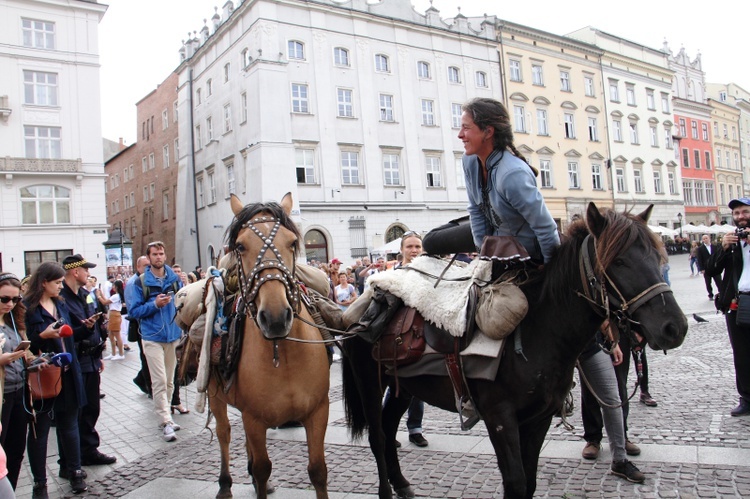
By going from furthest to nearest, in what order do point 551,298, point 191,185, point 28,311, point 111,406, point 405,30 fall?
point 191,185 < point 405,30 < point 111,406 < point 28,311 < point 551,298

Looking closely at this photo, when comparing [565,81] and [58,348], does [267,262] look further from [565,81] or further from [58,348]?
[565,81]

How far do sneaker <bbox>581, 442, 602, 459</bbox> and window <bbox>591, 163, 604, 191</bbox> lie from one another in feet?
138

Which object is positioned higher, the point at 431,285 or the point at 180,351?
the point at 431,285

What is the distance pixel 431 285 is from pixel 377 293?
45 cm

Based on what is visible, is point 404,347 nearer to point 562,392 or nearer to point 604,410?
point 562,392

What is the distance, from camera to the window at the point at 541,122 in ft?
133

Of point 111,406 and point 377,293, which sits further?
point 111,406

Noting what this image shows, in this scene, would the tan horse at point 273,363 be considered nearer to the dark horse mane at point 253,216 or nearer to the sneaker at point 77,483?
the dark horse mane at point 253,216

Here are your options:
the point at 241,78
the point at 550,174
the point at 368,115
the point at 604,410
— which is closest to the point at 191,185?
the point at 241,78

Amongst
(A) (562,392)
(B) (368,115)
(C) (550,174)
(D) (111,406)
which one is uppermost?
(B) (368,115)

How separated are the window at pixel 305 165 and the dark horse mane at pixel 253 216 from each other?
2637 centimetres

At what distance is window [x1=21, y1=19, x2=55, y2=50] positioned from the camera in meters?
30.2

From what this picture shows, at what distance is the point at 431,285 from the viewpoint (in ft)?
12.4

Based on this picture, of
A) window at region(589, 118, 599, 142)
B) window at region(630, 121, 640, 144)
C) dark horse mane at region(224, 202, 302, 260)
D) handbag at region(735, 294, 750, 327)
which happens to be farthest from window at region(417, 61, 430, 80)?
dark horse mane at region(224, 202, 302, 260)
